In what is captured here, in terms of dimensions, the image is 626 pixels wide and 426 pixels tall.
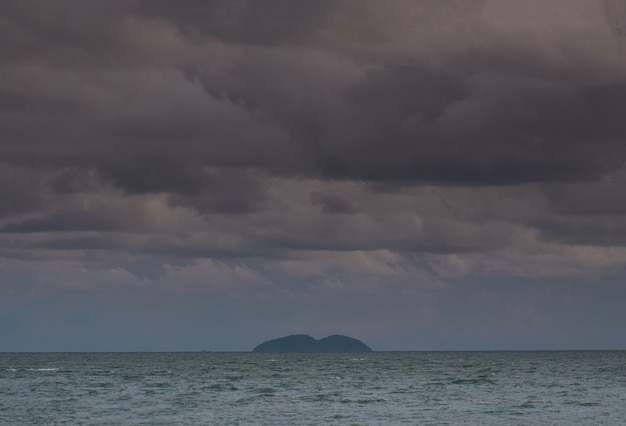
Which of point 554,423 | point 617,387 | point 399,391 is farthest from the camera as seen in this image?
point 617,387

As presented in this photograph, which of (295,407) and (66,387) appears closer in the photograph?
(295,407)

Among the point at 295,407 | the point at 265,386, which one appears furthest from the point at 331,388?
the point at 295,407

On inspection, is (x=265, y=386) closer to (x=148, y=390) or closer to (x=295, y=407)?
(x=148, y=390)

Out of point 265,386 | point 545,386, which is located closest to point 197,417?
point 265,386

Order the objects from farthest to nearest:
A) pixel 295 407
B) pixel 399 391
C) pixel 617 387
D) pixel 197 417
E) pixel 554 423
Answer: pixel 617 387, pixel 399 391, pixel 295 407, pixel 197 417, pixel 554 423

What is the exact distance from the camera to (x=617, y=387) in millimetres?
110188

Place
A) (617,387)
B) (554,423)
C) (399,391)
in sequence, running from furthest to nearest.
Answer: (617,387) → (399,391) → (554,423)

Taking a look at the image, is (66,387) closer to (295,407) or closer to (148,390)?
(148,390)

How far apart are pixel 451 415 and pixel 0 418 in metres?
35.9

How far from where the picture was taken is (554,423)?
6831cm

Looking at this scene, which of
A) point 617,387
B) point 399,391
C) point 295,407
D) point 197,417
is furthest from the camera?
point 617,387

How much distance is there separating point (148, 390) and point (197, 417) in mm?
34732

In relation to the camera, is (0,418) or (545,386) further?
(545,386)

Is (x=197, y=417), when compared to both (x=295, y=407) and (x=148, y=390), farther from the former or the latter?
(x=148, y=390)
